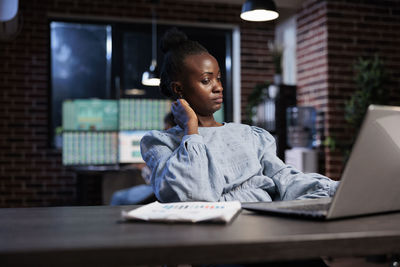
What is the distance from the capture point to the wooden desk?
493 mm

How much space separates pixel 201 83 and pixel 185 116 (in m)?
Answer: 0.14

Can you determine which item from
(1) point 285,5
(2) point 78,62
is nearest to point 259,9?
Result: (1) point 285,5

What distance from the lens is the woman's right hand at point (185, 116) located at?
1.15 meters

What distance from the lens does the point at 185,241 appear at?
1.73 ft

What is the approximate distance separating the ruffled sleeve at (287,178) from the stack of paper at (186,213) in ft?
1.15

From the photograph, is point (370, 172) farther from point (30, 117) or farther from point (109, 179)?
point (30, 117)

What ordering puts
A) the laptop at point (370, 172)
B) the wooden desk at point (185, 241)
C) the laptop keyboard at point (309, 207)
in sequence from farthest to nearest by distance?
1. the laptop keyboard at point (309, 207)
2. the laptop at point (370, 172)
3. the wooden desk at point (185, 241)

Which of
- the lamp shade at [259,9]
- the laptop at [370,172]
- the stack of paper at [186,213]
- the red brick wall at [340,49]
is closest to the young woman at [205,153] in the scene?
the stack of paper at [186,213]

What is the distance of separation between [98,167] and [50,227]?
12.7ft

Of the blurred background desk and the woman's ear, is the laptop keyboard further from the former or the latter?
the blurred background desk

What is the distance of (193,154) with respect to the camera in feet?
3.40

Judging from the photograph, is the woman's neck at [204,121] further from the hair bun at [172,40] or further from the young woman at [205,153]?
the hair bun at [172,40]

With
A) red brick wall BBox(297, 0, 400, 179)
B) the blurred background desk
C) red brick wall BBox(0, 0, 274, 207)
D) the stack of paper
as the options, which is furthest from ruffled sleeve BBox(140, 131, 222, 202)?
red brick wall BBox(0, 0, 274, 207)

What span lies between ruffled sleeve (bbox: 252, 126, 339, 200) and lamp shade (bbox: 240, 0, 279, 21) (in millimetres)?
1359
